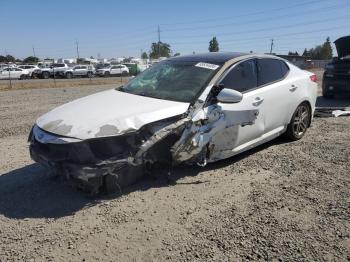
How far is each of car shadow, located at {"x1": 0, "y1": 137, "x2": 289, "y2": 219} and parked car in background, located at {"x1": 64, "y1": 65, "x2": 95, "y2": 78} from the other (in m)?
37.7

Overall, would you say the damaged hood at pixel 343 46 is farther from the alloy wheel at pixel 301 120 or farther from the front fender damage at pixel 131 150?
Answer: the front fender damage at pixel 131 150

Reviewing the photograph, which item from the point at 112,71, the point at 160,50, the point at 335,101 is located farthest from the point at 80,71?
the point at 160,50

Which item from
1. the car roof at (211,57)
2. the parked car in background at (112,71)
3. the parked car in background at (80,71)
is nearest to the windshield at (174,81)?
the car roof at (211,57)

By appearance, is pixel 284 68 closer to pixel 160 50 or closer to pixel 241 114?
pixel 241 114

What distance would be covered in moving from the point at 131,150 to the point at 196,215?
0.99 m

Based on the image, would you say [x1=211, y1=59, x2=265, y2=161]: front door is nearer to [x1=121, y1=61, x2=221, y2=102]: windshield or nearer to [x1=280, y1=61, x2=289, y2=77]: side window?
[x1=121, y1=61, x2=221, y2=102]: windshield

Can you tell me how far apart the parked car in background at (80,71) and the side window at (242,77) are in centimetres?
3791

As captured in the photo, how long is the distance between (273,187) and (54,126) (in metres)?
2.63

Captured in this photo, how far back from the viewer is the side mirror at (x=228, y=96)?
4574mm

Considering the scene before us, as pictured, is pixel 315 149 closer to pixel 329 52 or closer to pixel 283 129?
pixel 283 129

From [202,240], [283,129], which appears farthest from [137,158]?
[283,129]

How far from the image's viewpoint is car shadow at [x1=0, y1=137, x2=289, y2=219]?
393cm

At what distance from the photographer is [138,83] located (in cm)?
547

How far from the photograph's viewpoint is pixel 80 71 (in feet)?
139
